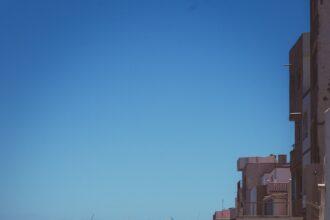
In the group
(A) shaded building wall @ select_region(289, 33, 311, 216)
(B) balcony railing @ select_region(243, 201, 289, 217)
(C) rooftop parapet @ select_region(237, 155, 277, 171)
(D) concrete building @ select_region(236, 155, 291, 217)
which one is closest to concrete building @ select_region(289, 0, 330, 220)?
(A) shaded building wall @ select_region(289, 33, 311, 216)

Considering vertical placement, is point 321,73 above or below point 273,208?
above

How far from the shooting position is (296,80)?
129ft

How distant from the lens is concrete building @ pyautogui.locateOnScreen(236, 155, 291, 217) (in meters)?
46.0

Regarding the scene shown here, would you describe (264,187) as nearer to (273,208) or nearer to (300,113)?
(273,208)

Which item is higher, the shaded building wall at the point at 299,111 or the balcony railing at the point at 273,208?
the shaded building wall at the point at 299,111

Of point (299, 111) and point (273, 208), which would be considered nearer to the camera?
point (299, 111)

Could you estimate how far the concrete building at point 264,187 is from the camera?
151 ft

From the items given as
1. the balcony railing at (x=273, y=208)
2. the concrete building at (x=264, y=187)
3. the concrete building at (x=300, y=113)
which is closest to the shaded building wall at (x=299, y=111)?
the concrete building at (x=300, y=113)

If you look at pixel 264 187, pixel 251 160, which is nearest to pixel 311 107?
pixel 264 187

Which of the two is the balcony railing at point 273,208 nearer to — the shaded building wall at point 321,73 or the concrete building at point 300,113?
the concrete building at point 300,113

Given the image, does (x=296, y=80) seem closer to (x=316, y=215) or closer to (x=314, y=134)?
(x=314, y=134)

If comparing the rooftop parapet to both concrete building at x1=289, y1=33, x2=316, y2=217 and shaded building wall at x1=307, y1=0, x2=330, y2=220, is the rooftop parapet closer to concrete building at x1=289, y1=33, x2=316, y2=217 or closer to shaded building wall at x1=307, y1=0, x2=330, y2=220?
concrete building at x1=289, y1=33, x2=316, y2=217

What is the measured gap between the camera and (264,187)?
5534 cm

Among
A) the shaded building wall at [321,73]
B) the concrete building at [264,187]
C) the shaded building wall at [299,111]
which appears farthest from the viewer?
the concrete building at [264,187]
